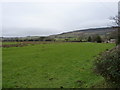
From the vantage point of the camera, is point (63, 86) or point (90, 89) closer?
point (90, 89)

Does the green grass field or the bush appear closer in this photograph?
the bush

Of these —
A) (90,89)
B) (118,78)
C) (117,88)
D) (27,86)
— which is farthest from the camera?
(27,86)

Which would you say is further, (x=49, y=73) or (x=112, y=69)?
(x=49, y=73)

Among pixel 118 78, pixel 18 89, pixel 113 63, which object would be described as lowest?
pixel 18 89

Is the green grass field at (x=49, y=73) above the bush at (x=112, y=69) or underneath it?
underneath

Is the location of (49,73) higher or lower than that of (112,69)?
lower

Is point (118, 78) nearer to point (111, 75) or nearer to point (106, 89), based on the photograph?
point (111, 75)

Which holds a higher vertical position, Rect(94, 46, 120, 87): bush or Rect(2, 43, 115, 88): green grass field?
Rect(94, 46, 120, 87): bush

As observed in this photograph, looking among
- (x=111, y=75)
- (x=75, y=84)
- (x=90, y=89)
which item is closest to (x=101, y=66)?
(x=111, y=75)

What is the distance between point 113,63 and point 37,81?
17.1 ft

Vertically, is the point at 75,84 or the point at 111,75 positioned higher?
the point at 111,75

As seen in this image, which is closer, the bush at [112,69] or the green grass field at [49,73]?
the bush at [112,69]

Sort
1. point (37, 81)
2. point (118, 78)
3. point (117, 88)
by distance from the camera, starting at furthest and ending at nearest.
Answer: point (37, 81), point (117, 88), point (118, 78)

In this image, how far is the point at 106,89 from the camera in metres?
7.05
